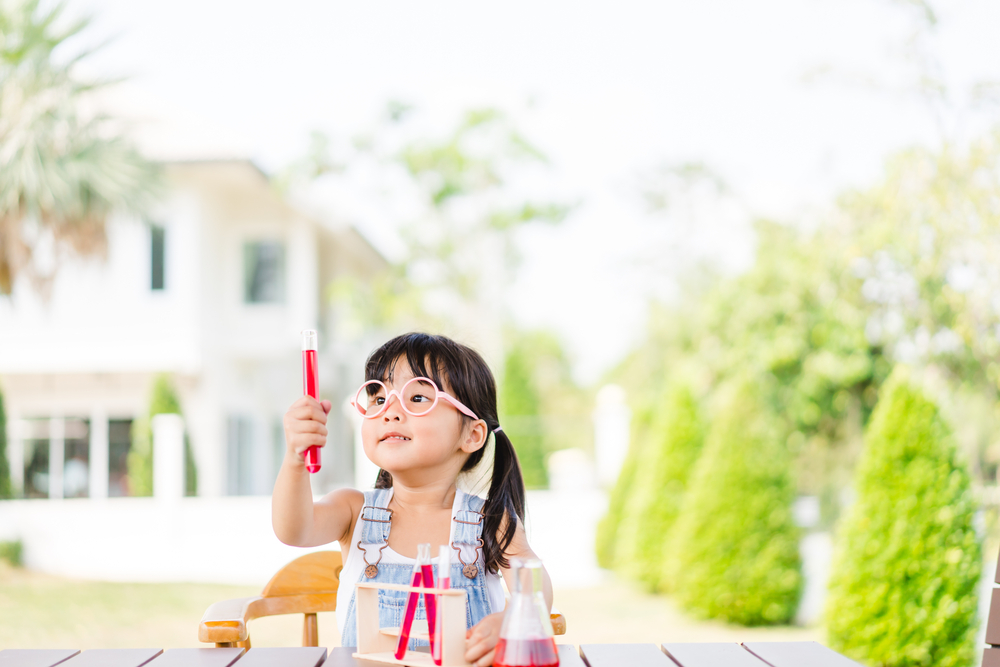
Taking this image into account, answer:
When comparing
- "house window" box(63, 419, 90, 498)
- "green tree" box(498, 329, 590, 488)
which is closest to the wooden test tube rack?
"green tree" box(498, 329, 590, 488)

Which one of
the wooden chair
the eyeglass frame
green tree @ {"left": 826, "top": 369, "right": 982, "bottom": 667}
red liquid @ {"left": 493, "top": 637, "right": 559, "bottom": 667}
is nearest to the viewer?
red liquid @ {"left": 493, "top": 637, "right": 559, "bottom": 667}

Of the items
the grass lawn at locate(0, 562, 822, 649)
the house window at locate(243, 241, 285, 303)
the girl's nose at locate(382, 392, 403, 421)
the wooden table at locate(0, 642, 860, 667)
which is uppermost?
the house window at locate(243, 241, 285, 303)

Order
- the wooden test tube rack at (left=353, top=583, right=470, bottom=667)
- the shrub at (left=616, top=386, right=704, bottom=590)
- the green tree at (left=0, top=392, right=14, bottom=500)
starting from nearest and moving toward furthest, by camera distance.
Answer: the wooden test tube rack at (left=353, top=583, right=470, bottom=667), the shrub at (left=616, top=386, right=704, bottom=590), the green tree at (left=0, top=392, right=14, bottom=500)

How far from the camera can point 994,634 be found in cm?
203

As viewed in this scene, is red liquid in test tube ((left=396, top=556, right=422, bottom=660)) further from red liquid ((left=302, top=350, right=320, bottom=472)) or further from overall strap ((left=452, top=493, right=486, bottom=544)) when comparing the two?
overall strap ((left=452, top=493, right=486, bottom=544))

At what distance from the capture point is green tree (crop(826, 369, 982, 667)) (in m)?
4.89

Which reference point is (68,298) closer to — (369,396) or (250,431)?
(250,431)

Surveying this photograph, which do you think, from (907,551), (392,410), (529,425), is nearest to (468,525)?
(392,410)

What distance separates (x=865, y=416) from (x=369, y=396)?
13.5 m

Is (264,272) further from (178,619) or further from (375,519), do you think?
(375,519)

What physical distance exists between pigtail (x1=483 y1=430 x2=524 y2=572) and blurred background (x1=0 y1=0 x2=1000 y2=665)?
49cm

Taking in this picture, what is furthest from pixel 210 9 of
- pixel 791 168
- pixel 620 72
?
pixel 791 168

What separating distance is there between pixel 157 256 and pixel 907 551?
1147 centimetres

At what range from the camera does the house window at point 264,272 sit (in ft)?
48.2
